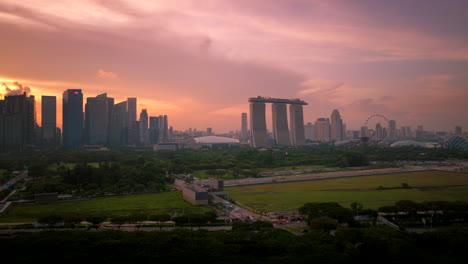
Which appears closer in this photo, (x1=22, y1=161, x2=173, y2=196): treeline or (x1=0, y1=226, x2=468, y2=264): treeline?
(x1=0, y1=226, x2=468, y2=264): treeline

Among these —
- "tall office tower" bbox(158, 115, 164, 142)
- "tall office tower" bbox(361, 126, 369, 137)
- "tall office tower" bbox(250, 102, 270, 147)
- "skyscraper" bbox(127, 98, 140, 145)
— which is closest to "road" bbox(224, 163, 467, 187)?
"tall office tower" bbox(250, 102, 270, 147)

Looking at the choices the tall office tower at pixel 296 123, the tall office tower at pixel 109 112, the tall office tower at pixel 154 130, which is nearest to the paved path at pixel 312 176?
the tall office tower at pixel 296 123

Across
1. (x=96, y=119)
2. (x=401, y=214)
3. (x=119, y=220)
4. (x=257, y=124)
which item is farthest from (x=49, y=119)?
(x=401, y=214)

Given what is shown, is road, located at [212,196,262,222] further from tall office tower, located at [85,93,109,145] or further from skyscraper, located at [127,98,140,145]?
skyscraper, located at [127,98,140,145]

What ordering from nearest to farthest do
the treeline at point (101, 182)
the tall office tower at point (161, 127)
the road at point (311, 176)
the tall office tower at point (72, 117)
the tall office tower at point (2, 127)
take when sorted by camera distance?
the treeline at point (101, 182), the road at point (311, 176), the tall office tower at point (2, 127), the tall office tower at point (72, 117), the tall office tower at point (161, 127)

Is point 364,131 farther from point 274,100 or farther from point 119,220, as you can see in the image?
point 119,220

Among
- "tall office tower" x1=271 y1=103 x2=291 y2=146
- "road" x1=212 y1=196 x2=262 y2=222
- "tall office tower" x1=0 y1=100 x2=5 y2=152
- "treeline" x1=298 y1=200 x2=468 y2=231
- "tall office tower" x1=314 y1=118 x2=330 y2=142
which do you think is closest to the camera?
"treeline" x1=298 y1=200 x2=468 y2=231

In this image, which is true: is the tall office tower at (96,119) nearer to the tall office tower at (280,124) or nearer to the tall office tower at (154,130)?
the tall office tower at (154,130)
